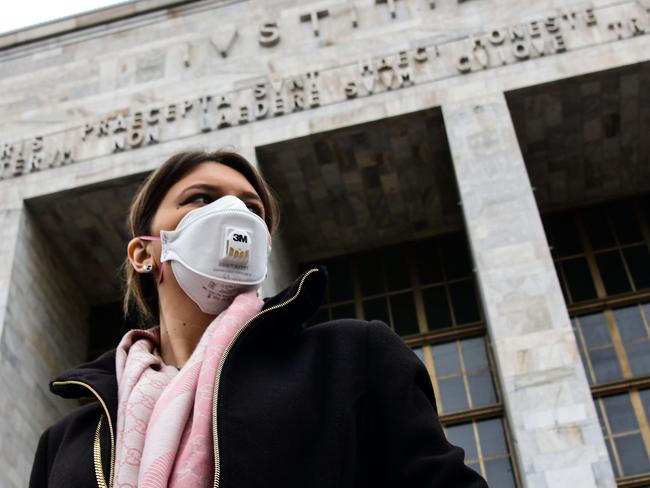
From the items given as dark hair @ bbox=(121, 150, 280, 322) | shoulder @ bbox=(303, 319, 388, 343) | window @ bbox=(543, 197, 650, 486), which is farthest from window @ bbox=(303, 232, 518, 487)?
shoulder @ bbox=(303, 319, 388, 343)

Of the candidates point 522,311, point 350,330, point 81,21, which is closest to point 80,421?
point 350,330

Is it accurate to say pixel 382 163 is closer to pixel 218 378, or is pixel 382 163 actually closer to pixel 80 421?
pixel 80 421

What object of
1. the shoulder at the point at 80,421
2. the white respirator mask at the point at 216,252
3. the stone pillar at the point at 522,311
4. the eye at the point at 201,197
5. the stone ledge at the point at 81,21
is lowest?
the shoulder at the point at 80,421

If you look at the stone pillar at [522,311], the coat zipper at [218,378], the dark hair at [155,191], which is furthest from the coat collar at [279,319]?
the stone pillar at [522,311]

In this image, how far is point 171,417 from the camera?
7.61ft

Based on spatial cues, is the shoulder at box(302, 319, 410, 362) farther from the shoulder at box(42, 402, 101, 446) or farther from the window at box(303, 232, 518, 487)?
the window at box(303, 232, 518, 487)

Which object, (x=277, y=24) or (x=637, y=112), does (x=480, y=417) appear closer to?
(x=637, y=112)

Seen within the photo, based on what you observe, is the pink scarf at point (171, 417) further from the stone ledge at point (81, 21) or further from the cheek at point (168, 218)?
the stone ledge at point (81, 21)

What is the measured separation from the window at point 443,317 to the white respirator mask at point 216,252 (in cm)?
1123

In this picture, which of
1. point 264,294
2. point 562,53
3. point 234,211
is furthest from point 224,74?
point 234,211

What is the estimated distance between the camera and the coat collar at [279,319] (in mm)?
2548

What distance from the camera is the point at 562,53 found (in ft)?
51.2

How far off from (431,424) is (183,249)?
1.20 m

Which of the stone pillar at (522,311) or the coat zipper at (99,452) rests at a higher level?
the stone pillar at (522,311)
